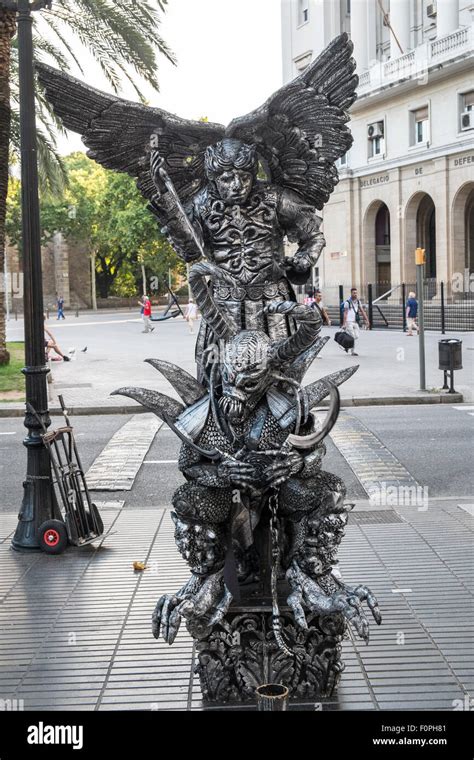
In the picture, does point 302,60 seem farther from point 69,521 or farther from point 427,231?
point 69,521

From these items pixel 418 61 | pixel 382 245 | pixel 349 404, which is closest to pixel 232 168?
pixel 349 404

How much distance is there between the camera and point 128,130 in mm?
5887

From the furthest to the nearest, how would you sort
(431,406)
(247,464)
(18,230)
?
1. (18,230)
2. (431,406)
3. (247,464)

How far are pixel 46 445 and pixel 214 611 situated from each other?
13.0 feet

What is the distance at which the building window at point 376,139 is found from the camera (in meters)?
45.9

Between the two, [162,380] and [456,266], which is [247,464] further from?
[456,266]

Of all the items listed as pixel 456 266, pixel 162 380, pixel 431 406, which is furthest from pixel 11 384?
pixel 456 266

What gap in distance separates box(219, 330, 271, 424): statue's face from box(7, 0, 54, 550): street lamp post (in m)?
3.74

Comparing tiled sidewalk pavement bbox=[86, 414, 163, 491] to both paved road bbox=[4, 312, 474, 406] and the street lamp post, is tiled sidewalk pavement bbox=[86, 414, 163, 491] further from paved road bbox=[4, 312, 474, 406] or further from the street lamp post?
paved road bbox=[4, 312, 474, 406]

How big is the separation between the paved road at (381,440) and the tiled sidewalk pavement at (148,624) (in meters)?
1.82

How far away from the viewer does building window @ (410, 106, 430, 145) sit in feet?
140

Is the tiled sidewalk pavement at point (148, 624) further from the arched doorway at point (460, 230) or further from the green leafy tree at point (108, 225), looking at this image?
the green leafy tree at point (108, 225)

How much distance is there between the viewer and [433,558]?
25.0 feet

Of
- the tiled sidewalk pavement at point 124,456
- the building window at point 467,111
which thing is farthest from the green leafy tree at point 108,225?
the tiled sidewalk pavement at point 124,456
